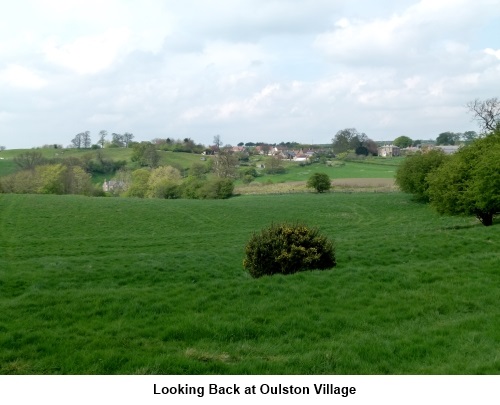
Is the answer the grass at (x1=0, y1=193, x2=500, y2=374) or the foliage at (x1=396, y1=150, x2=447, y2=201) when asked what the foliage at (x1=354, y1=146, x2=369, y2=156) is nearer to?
the foliage at (x1=396, y1=150, x2=447, y2=201)

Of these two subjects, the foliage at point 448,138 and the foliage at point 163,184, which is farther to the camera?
the foliage at point 448,138

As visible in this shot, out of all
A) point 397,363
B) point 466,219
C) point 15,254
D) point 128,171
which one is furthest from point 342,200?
point 128,171

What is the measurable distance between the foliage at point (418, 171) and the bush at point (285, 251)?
1786 inches

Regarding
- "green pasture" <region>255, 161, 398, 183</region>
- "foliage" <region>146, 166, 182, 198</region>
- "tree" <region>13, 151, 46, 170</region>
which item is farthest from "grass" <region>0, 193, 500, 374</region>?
"tree" <region>13, 151, 46, 170</region>

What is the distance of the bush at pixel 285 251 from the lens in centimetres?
1380

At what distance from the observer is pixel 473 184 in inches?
1115

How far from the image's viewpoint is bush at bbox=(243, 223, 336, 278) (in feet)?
45.3

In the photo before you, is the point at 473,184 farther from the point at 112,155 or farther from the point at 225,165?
the point at 112,155

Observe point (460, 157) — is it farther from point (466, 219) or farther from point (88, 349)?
point (88, 349)

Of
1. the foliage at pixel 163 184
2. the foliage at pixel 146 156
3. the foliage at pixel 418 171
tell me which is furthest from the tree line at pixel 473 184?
the foliage at pixel 146 156

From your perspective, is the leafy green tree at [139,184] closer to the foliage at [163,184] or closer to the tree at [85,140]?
the foliage at [163,184]

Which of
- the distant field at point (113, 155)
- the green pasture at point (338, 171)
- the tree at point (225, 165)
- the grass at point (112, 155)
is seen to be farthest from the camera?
the distant field at point (113, 155)

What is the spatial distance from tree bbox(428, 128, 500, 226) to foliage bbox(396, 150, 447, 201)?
23.1 meters

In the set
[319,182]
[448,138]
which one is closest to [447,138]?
[448,138]
